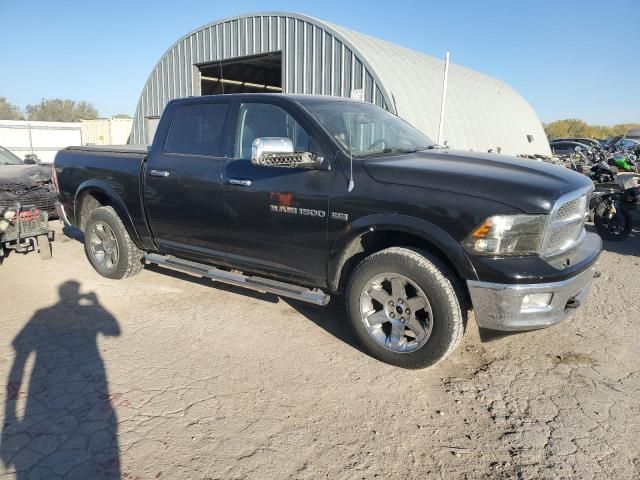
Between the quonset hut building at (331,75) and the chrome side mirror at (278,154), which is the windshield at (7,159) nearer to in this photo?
the quonset hut building at (331,75)

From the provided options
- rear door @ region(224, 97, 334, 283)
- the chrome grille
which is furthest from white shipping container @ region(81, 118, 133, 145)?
the chrome grille

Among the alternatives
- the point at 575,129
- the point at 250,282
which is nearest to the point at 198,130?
the point at 250,282

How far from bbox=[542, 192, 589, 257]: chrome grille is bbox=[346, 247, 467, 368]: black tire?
68 cm

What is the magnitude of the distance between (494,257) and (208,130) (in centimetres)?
294

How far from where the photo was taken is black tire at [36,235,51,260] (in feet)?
21.4

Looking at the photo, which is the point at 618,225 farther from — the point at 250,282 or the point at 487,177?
the point at 250,282

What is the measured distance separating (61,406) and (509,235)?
3.07 m

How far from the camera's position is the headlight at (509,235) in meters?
3.09

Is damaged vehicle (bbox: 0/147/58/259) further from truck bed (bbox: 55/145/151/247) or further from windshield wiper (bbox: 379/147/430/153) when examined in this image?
windshield wiper (bbox: 379/147/430/153)

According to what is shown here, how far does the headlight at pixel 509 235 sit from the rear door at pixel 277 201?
47.2 inches

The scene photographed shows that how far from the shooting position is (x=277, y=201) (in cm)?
397

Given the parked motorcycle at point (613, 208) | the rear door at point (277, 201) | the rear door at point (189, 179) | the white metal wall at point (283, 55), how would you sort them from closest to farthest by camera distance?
the rear door at point (277, 201)
the rear door at point (189, 179)
the parked motorcycle at point (613, 208)
the white metal wall at point (283, 55)

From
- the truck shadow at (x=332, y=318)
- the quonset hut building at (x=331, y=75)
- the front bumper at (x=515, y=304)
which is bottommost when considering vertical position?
the truck shadow at (x=332, y=318)

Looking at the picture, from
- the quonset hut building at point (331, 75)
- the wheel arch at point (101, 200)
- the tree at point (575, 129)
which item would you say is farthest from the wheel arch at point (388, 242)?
the tree at point (575, 129)
